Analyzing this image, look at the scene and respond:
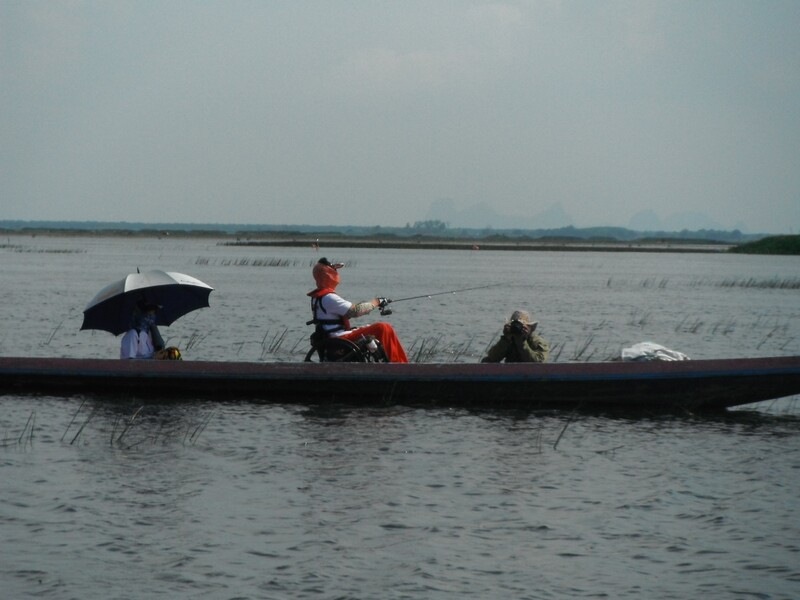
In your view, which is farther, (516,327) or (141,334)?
(141,334)

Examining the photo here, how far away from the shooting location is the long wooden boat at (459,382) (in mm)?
14711

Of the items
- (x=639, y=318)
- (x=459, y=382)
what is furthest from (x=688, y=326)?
(x=459, y=382)

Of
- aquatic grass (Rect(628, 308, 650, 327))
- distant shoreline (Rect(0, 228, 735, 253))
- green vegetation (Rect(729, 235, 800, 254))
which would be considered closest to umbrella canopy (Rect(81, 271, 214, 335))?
aquatic grass (Rect(628, 308, 650, 327))

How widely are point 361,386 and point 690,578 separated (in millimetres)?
7177

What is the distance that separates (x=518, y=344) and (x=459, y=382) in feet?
3.22

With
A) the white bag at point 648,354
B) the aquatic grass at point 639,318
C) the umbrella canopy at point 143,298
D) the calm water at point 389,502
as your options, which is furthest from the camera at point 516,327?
the aquatic grass at point 639,318

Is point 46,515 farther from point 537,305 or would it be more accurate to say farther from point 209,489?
point 537,305

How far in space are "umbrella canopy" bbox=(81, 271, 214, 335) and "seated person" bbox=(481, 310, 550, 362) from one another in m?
4.17

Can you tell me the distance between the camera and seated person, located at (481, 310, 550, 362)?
50.0 ft

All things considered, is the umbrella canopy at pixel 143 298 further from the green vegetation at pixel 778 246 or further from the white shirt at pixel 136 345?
the green vegetation at pixel 778 246

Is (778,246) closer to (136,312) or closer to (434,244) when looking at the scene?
(434,244)

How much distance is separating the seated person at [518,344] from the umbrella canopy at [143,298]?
4168 millimetres

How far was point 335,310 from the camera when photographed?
14914 mm

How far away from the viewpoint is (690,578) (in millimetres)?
8500
